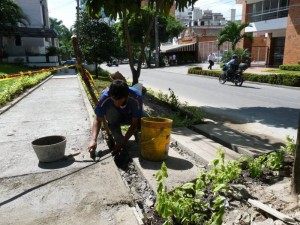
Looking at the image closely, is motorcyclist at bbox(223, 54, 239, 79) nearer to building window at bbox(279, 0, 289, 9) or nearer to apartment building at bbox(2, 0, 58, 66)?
building window at bbox(279, 0, 289, 9)

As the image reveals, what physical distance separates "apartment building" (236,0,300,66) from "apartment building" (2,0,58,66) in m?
21.4

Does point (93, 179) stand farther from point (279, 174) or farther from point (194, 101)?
point (194, 101)

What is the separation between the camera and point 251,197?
11.0 ft

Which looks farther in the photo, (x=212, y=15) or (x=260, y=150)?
(x=212, y=15)

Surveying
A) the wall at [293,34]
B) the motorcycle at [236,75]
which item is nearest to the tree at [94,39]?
the motorcycle at [236,75]

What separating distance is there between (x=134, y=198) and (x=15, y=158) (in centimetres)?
243

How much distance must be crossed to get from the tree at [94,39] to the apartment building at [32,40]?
12.5 metres

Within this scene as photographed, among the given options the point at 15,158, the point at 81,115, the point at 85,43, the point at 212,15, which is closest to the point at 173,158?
the point at 15,158

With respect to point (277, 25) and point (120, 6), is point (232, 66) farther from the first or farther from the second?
point (277, 25)

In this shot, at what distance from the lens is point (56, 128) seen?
691cm

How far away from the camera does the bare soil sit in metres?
2.95

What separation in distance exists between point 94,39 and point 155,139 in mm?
18368

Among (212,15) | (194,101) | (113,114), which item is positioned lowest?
(194,101)

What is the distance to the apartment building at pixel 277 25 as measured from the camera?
24.4 metres
